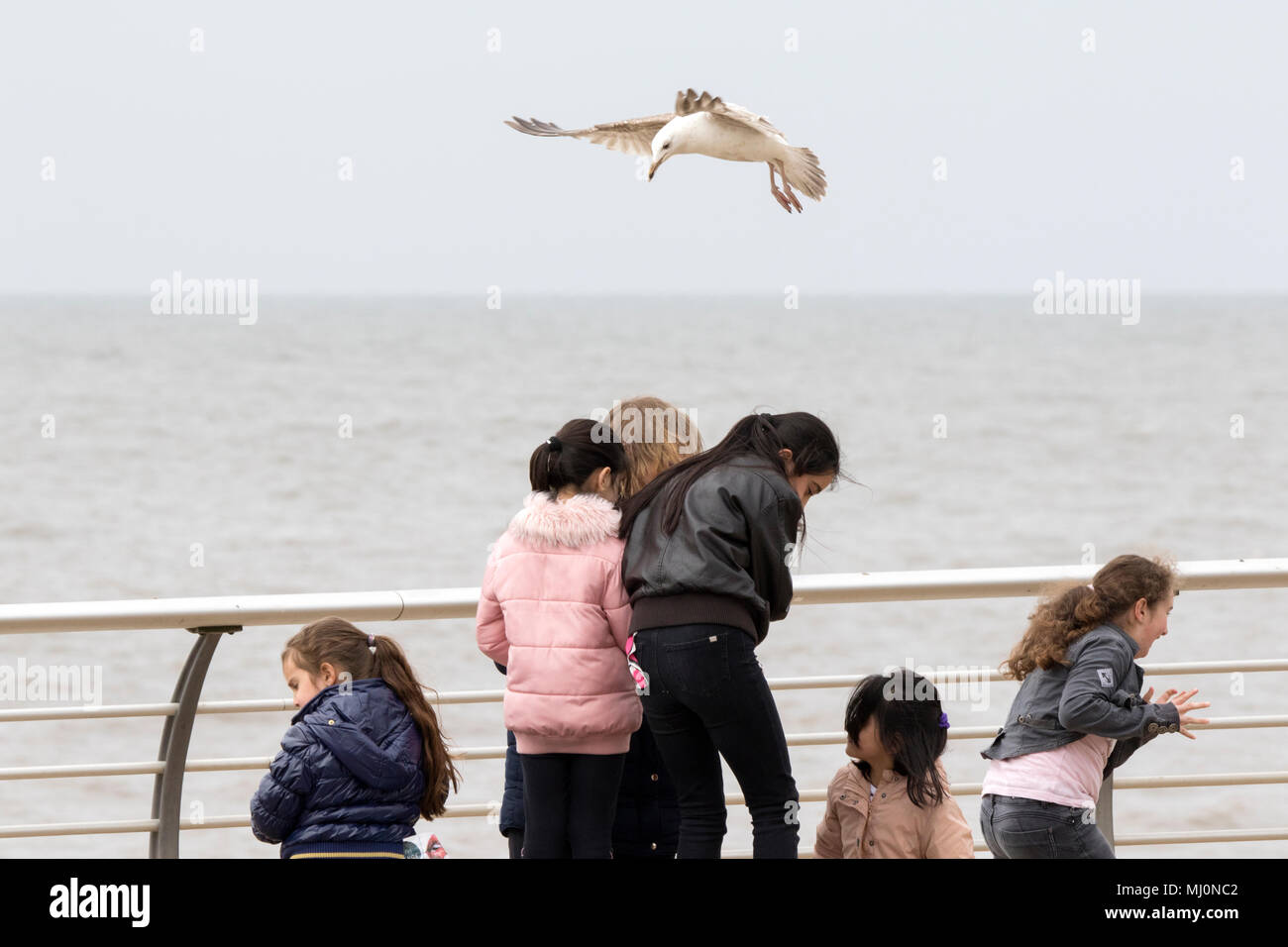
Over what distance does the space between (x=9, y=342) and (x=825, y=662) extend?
4201cm

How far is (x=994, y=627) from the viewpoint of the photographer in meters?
11.5

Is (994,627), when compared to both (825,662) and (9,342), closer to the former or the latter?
(825,662)

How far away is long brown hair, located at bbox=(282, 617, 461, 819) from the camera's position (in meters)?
2.99

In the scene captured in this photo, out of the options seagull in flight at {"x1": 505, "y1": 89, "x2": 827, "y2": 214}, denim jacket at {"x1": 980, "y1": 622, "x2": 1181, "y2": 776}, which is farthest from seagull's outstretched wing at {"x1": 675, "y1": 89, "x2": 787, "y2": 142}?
denim jacket at {"x1": 980, "y1": 622, "x2": 1181, "y2": 776}

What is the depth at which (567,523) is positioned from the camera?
10.0ft

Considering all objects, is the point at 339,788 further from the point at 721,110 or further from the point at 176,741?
the point at 721,110

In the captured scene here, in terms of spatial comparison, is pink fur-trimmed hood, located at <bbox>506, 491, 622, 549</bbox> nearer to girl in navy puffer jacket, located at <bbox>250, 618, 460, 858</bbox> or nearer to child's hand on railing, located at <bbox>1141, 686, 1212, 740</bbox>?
girl in navy puffer jacket, located at <bbox>250, 618, 460, 858</bbox>

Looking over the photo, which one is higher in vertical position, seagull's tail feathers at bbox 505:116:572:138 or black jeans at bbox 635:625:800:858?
seagull's tail feathers at bbox 505:116:572:138

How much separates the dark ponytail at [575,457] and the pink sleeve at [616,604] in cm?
20

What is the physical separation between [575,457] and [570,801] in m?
0.68

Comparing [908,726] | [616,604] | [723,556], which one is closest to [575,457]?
[616,604]

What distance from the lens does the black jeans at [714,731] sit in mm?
2869

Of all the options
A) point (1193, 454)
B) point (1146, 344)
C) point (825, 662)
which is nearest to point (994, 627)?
point (825, 662)

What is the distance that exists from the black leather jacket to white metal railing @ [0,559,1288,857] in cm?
34
